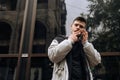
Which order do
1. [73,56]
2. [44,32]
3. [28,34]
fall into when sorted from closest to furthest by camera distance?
[73,56] → [28,34] → [44,32]

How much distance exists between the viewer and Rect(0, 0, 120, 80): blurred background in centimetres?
453

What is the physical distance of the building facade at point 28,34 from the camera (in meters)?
4.62

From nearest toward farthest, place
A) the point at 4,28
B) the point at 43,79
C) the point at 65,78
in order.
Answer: the point at 65,78 → the point at 43,79 → the point at 4,28

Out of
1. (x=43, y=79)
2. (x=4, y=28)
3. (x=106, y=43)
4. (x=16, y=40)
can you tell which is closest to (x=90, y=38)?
(x=106, y=43)

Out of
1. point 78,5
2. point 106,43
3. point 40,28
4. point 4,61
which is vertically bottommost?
point 4,61

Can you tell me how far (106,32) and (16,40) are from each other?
6.48 feet

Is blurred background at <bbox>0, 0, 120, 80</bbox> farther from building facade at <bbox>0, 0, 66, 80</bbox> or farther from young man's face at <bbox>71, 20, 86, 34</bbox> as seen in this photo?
young man's face at <bbox>71, 20, 86, 34</bbox>

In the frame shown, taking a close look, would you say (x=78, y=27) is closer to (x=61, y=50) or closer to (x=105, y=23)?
(x=61, y=50)

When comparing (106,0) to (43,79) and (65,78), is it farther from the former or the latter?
(65,78)

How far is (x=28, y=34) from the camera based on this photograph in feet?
16.0

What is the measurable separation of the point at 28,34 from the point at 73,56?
224cm

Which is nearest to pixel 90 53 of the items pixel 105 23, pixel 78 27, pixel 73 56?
pixel 73 56

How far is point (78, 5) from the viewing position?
5.37 meters

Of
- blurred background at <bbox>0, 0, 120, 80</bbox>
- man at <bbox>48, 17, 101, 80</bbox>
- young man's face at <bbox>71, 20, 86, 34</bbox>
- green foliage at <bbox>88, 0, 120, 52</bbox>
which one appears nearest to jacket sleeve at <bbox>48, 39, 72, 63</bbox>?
man at <bbox>48, 17, 101, 80</bbox>
